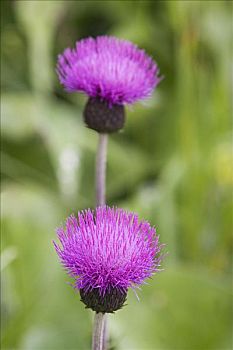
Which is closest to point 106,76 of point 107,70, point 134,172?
point 107,70

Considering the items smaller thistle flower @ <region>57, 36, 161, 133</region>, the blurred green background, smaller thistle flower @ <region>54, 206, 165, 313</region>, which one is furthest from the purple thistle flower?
the blurred green background

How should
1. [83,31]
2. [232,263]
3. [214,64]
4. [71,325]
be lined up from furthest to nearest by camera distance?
1. [83,31]
2. [214,64]
3. [232,263]
4. [71,325]

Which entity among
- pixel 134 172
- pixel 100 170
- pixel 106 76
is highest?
pixel 134 172

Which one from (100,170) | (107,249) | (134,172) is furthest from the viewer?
(134,172)

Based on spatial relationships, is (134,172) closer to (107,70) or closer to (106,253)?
(107,70)

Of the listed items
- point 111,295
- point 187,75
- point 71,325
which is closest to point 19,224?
point 71,325

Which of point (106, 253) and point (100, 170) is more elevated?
point (100, 170)

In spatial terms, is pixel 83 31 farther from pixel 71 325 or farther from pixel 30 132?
pixel 71 325
